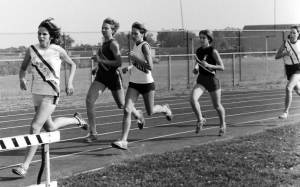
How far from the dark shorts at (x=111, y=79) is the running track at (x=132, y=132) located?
3.18ft

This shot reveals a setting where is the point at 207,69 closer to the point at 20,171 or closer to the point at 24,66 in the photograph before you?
the point at 24,66

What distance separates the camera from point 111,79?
9703mm

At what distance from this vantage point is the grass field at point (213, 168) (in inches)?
260

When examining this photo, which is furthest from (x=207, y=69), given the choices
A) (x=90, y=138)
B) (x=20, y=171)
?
(x=20, y=171)

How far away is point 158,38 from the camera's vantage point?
85.9 feet

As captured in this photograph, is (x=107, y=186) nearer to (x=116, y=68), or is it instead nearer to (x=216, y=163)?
(x=216, y=163)

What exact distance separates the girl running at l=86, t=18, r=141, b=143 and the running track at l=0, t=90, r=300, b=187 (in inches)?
29.5

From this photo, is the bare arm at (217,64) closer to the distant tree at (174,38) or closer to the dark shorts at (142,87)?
the dark shorts at (142,87)

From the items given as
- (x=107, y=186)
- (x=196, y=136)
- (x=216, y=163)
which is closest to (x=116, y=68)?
(x=196, y=136)

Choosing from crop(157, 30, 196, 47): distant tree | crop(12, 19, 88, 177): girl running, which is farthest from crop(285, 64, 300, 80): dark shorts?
crop(157, 30, 196, 47): distant tree

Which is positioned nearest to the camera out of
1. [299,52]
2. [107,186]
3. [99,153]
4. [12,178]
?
[107,186]

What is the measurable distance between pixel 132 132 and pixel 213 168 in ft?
13.8

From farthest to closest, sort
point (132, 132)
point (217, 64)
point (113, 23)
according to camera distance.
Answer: point (132, 132) → point (217, 64) → point (113, 23)

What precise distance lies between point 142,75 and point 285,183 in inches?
133
